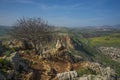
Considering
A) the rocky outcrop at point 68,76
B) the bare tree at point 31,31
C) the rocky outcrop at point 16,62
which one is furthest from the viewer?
the bare tree at point 31,31

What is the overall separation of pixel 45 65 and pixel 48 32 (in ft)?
49.9

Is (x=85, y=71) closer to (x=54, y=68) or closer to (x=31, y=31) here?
(x=54, y=68)

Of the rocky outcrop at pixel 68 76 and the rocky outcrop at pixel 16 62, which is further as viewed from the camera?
the rocky outcrop at pixel 16 62

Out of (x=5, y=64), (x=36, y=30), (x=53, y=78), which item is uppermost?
(x=36, y=30)

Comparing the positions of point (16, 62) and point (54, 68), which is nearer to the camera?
point (16, 62)

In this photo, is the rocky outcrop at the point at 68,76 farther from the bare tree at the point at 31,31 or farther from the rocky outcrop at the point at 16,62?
the bare tree at the point at 31,31

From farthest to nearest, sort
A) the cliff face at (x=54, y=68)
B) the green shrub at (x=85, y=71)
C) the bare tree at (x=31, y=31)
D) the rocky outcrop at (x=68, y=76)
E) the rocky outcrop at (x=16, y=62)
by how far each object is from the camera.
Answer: the bare tree at (x=31, y=31), the rocky outcrop at (x=16, y=62), the green shrub at (x=85, y=71), the cliff face at (x=54, y=68), the rocky outcrop at (x=68, y=76)

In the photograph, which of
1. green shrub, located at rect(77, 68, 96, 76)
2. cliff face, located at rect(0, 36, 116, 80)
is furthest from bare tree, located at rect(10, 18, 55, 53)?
green shrub, located at rect(77, 68, 96, 76)

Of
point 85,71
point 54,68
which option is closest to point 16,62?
point 54,68

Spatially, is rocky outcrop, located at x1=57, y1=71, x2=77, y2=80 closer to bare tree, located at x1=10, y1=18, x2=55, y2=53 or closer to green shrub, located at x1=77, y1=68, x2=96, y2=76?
green shrub, located at x1=77, y1=68, x2=96, y2=76

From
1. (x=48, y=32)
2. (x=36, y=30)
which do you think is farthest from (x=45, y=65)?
(x=48, y=32)

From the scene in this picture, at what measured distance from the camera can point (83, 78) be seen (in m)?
23.8

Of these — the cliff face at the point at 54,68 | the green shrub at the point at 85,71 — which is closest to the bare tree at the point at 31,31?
the cliff face at the point at 54,68

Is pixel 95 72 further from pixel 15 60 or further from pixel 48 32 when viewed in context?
pixel 48 32
